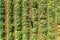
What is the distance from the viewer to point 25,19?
3.62 metres

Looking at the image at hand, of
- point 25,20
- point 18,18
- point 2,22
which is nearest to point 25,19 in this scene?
point 25,20

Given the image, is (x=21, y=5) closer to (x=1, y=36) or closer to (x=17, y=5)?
(x=17, y=5)

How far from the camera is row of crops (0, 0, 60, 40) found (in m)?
3.55

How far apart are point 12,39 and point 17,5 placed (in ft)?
1.85

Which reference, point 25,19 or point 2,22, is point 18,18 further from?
point 2,22

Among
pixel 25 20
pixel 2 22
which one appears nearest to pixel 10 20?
pixel 2 22

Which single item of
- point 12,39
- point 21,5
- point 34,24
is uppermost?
point 21,5

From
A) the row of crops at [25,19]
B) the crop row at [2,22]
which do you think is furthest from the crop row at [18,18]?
the crop row at [2,22]

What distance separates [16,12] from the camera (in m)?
3.58

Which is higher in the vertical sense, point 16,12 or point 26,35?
point 16,12

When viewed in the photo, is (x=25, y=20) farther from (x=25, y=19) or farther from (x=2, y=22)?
(x=2, y=22)

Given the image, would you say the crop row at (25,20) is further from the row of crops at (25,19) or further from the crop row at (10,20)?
the crop row at (10,20)

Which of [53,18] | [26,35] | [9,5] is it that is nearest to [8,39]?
[26,35]

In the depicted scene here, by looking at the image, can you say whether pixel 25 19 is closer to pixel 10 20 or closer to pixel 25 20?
pixel 25 20
